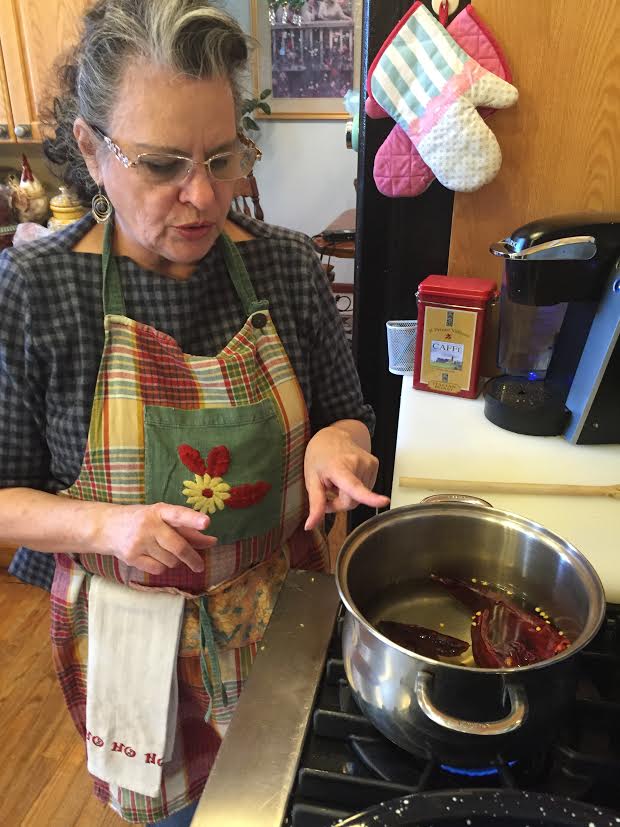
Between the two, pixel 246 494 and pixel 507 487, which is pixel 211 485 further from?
pixel 507 487

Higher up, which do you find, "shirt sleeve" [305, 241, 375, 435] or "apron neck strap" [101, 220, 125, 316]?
"apron neck strap" [101, 220, 125, 316]

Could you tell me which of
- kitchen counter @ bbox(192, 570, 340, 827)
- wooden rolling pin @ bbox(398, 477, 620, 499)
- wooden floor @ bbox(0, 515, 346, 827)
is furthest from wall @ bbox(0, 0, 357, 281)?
kitchen counter @ bbox(192, 570, 340, 827)

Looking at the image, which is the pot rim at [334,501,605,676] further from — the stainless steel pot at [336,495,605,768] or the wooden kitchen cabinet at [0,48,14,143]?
the wooden kitchen cabinet at [0,48,14,143]

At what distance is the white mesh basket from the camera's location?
50.3 inches

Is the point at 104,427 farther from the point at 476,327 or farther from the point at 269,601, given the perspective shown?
the point at 476,327

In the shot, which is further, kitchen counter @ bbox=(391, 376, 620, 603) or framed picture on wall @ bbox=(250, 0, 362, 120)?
framed picture on wall @ bbox=(250, 0, 362, 120)

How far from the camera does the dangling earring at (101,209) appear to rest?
884mm

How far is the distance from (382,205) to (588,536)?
0.76 meters

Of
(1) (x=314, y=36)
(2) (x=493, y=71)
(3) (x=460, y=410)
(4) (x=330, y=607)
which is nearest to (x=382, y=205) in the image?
(2) (x=493, y=71)

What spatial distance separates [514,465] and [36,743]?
4.49ft

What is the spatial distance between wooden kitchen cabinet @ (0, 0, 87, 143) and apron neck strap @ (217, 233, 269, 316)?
150cm

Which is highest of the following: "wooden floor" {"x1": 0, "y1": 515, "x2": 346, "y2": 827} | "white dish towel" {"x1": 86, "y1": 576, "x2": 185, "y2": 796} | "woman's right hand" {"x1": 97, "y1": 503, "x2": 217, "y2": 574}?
"woman's right hand" {"x1": 97, "y1": 503, "x2": 217, "y2": 574}

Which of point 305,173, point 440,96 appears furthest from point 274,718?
point 305,173

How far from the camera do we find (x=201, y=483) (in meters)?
0.88
